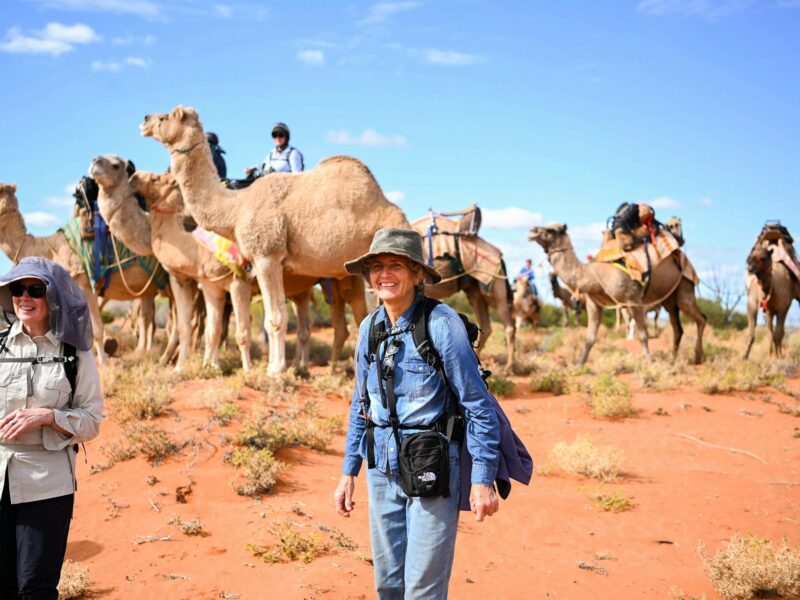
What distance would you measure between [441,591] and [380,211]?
9.11m

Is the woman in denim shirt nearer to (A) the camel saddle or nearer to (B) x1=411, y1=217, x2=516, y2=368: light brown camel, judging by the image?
(B) x1=411, y1=217, x2=516, y2=368: light brown camel

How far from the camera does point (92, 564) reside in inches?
271

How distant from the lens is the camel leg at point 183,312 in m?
13.8

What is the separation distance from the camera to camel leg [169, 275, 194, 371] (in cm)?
1376

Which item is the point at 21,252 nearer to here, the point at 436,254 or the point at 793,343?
the point at 436,254

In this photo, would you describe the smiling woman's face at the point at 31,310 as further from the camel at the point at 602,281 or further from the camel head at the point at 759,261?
the camel head at the point at 759,261

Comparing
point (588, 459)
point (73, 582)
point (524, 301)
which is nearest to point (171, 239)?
point (588, 459)

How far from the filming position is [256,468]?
28.7 ft

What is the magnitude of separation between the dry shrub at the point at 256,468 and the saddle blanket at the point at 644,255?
30.8 feet

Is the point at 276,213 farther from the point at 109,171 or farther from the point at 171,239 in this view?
the point at 109,171

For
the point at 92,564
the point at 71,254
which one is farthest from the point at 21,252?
the point at 92,564

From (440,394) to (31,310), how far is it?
230cm

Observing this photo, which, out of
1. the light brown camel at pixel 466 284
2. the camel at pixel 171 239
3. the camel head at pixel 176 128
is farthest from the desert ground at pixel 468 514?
the camel head at pixel 176 128

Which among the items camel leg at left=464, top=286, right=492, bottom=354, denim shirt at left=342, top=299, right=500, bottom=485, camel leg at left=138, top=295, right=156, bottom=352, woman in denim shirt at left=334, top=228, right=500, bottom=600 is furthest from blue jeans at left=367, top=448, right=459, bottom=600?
camel leg at left=138, top=295, right=156, bottom=352
